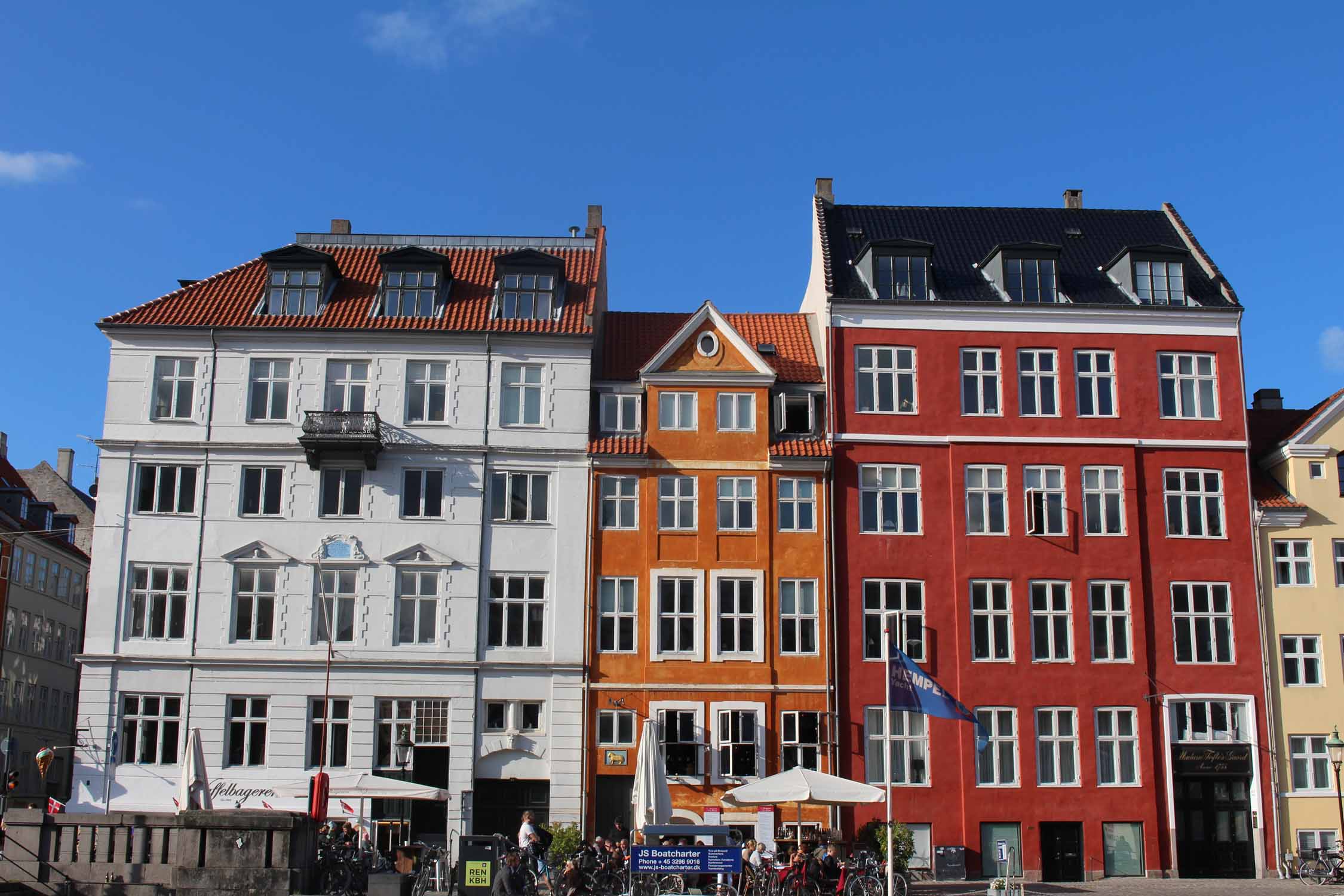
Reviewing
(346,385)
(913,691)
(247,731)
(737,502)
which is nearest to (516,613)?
(737,502)

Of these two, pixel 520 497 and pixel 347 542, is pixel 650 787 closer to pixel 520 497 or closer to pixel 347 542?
pixel 520 497

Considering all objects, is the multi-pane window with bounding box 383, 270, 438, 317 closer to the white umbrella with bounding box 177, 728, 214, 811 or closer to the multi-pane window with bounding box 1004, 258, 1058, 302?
the white umbrella with bounding box 177, 728, 214, 811

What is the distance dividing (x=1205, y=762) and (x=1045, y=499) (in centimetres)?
899

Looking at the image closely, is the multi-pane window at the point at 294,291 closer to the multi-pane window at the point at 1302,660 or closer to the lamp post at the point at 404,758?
the lamp post at the point at 404,758

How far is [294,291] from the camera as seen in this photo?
44750mm

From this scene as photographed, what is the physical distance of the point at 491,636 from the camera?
42188 millimetres

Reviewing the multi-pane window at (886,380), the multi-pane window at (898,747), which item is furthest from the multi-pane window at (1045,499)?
the multi-pane window at (898,747)

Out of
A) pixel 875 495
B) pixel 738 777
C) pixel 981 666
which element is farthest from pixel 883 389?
pixel 738 777

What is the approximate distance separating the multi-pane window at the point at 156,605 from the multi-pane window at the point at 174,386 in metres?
4.76

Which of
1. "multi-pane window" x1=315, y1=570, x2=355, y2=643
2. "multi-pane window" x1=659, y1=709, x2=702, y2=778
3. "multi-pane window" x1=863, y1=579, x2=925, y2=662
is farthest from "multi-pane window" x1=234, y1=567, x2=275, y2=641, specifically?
"multi-pane window" x1=863, y1=579, x2=925, y2=662

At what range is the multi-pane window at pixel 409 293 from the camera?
4462cm

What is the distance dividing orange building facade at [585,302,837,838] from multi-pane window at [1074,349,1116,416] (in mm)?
8233

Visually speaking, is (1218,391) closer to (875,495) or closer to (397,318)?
(875,495)

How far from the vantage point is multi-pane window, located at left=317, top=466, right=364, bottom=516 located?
42.7 metres
